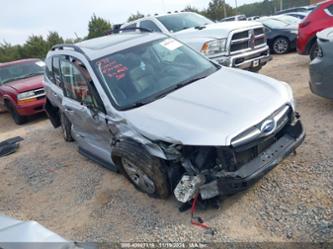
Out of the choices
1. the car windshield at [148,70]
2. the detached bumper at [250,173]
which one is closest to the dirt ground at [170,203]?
the detached bumper at [250,173]

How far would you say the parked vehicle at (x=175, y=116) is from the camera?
3143 millimetres

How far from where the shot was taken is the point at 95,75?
162 inches

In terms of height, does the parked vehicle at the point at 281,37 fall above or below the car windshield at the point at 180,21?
below

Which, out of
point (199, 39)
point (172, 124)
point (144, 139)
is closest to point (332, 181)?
point (172, 124)

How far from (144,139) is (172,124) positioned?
0.37 metres

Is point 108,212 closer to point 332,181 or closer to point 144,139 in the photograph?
point 144,139

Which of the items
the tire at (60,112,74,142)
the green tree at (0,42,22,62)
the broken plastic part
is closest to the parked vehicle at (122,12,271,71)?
the tire at (60,112,74,142)

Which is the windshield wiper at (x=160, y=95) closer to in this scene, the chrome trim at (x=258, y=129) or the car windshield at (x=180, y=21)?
the chrome trim at (x=258, y=129)

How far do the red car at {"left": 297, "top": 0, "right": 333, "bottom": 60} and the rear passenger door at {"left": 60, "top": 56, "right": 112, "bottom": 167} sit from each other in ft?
18.6

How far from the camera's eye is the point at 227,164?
3.13 m

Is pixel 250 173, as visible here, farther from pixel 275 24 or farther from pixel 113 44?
pixel 275 24

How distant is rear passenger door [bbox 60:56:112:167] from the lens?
4141mm

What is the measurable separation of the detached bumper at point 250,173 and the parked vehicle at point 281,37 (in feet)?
28.7

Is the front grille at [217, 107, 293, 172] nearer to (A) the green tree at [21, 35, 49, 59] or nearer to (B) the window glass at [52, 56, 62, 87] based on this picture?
(B) the window glass at [52, 56, 62, 87]
